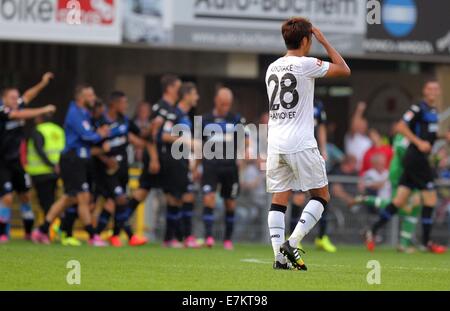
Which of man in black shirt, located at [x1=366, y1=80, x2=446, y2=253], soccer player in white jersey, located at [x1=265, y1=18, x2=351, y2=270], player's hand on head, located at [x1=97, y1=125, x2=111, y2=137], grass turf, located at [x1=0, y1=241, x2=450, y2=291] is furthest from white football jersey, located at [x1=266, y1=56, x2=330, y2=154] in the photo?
player's hand on head, located at [x1=97, y1=125, x2=111, y2=137]

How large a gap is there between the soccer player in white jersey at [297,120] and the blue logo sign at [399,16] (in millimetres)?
11681

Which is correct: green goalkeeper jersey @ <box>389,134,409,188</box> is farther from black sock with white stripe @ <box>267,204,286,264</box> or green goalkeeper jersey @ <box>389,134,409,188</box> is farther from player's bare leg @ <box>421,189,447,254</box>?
black sock with white stripe @ <box>267,204,286,264</box>

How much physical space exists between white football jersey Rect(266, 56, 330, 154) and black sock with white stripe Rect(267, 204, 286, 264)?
57 cm

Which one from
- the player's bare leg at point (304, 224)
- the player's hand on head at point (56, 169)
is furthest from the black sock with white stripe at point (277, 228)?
the player's hand on head at point (56, 169)

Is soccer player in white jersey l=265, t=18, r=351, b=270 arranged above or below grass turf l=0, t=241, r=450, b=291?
above

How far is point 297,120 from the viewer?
34.9 ft

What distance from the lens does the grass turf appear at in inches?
360

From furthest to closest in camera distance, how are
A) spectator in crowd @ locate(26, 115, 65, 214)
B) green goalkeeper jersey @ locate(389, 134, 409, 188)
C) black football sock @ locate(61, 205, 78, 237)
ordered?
spectator in crowd @ locate(26, 115, 65, 214) < green goalkeeper jersey @ locate(389, 134, 409, 188) < black football sock @ locate(61, 205, 78, 237)

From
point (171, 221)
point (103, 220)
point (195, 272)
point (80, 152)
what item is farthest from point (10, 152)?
point (195, 272)

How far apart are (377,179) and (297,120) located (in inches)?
379

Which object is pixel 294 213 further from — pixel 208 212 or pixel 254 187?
pixel 254 187

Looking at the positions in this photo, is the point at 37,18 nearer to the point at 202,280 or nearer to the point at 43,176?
the point at 43,176

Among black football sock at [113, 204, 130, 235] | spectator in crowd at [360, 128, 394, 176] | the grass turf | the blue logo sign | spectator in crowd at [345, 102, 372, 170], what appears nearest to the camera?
the grass turf
